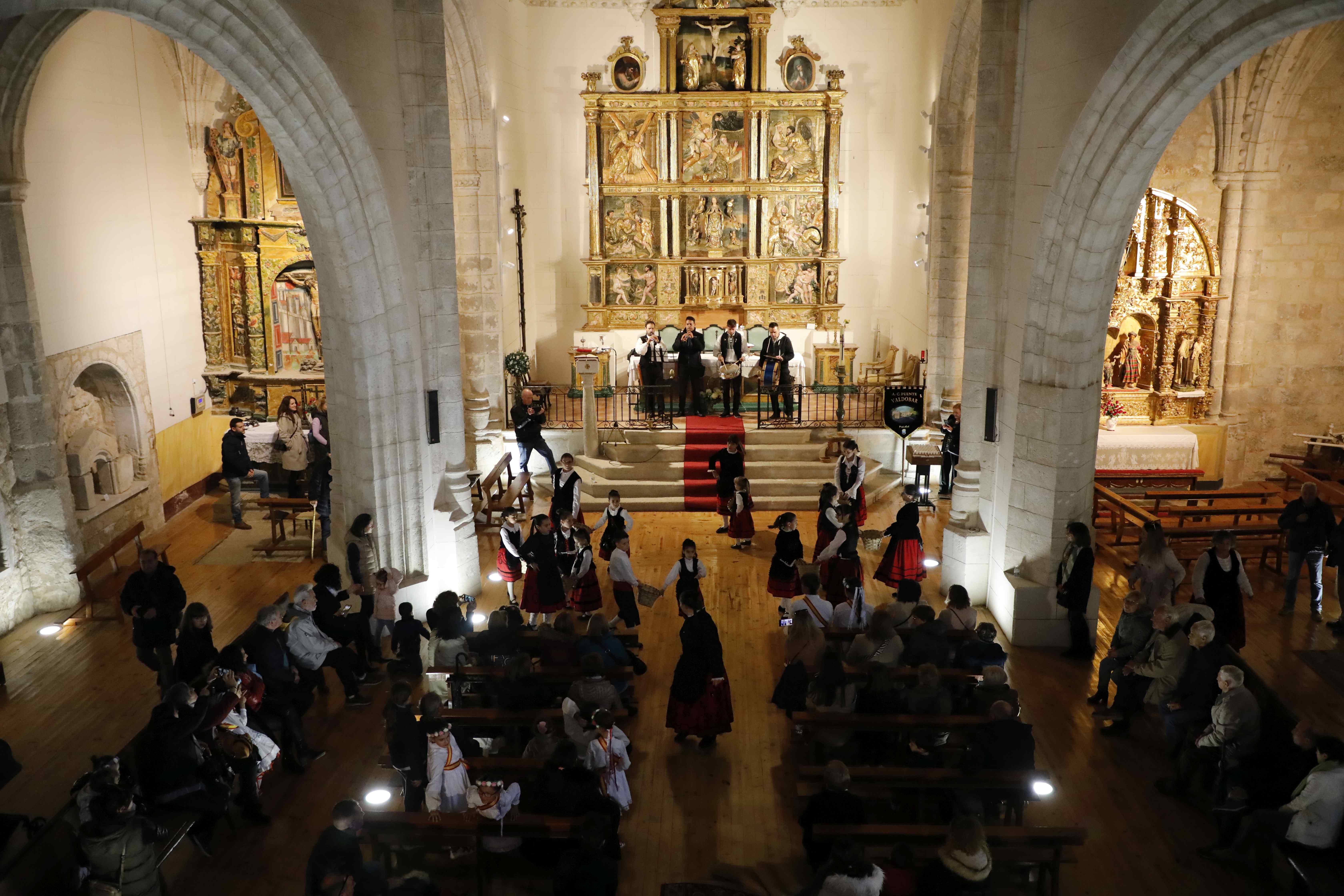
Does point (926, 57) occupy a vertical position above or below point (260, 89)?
above

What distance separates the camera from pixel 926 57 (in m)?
17.1

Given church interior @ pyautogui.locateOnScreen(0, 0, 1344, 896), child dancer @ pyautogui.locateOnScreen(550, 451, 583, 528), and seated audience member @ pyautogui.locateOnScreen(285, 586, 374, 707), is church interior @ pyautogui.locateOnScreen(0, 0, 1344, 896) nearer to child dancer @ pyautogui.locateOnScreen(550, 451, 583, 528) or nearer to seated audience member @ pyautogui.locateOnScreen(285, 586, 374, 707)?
seated audience member @ pyautogui.locateOnScreen(285, 586, 374, 707)

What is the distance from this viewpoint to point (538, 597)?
→ 10641 mm

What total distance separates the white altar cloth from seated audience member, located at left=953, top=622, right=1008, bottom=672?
814 cm

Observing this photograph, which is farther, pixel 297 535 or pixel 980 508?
pixel 297 535

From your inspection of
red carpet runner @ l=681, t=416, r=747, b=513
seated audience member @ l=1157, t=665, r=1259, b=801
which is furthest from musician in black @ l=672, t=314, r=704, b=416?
seated audience member @ l=1157, t=665, r=1259, b=801

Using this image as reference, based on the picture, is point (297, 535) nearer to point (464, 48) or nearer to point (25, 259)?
point (25, 259)

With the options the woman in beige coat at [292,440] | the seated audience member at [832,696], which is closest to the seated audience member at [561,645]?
the seated audience member at [832,696]

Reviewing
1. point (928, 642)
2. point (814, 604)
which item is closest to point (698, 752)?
point (814, 604)

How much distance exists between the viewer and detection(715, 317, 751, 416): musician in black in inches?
642

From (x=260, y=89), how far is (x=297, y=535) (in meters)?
6.58

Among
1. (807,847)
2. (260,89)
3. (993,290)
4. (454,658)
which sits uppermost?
(260,89)

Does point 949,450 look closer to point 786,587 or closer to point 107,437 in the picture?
point 786,587

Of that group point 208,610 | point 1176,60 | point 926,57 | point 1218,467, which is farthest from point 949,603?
point 926,57
